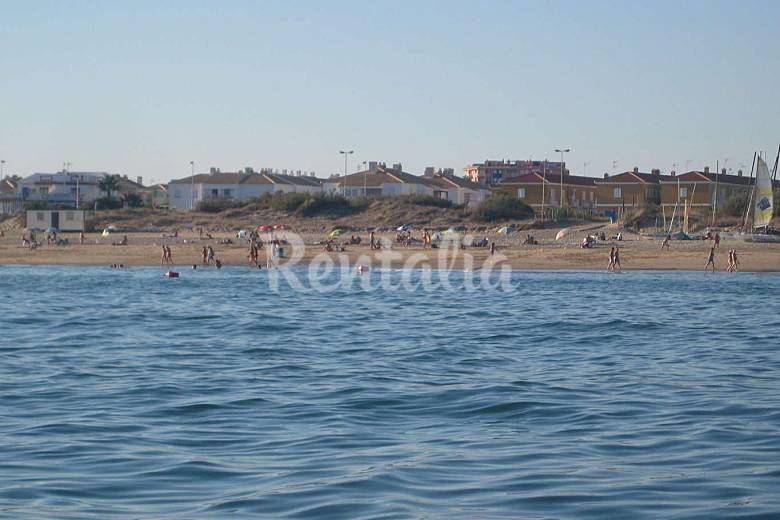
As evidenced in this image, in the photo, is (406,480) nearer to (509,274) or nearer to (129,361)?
(129,361)

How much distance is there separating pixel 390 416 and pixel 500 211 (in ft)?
173

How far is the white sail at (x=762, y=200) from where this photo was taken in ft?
172

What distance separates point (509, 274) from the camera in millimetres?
43125

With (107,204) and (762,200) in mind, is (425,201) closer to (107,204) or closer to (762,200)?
(762,200)

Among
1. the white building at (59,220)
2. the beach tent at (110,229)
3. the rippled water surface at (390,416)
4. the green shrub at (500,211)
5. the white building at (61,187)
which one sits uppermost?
the white building at (61,187)

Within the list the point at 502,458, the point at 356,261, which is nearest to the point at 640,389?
the point at 502,458

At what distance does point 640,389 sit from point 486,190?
90.8m

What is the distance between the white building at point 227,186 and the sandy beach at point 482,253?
1473 inches

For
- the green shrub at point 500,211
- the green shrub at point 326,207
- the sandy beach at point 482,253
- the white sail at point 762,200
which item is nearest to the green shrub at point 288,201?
the green shrub at point 326,207

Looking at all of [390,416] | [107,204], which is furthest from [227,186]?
[390,416]

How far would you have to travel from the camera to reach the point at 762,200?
Answer: 173 feet

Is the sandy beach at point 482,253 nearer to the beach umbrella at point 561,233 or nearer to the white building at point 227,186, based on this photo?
the beach umbrella at point 561,233

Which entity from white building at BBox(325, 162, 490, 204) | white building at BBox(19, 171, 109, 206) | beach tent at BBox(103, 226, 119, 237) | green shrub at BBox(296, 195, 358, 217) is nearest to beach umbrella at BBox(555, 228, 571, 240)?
green shrub at BBox(296, 195, 358, 217)

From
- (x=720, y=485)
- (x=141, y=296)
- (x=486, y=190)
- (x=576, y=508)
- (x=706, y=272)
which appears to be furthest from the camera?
(x=486, y=190)
